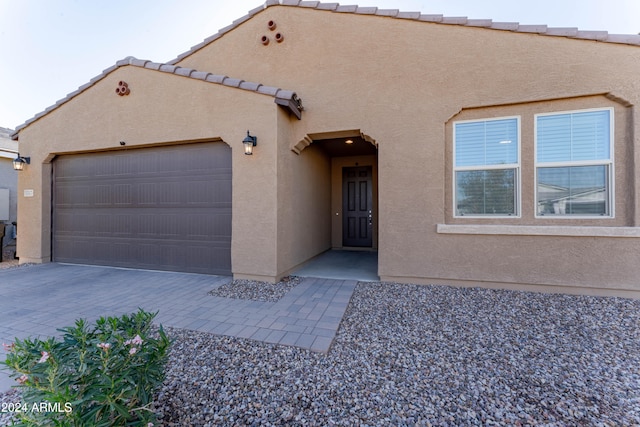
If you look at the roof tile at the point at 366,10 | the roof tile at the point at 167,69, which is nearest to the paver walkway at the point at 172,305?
the roof tile at the point at 167,69

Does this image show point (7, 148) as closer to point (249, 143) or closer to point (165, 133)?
point (165, 133)

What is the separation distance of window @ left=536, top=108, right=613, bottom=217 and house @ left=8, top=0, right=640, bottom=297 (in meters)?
0.02

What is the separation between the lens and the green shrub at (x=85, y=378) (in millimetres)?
1178

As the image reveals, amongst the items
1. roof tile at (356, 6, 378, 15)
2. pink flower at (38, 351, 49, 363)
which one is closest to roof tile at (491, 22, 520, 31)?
roof tile at (356, 6, 378, 15)

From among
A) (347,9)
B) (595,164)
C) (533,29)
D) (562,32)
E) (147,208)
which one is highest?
(347,9)

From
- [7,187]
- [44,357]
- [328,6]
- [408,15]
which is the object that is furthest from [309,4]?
[7,187]

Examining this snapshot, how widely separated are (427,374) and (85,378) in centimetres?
232

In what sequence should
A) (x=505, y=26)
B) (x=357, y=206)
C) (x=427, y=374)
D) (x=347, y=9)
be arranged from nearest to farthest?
1. (x=427, y=374)
2. (x=505, y=26)
3. (x=347, y=9)
4. (x=357, y=206)

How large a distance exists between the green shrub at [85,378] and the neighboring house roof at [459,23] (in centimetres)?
589

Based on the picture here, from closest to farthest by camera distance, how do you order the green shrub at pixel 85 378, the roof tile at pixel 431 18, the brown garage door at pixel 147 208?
1. the green shrub at pixel 85 378
2. the roof tile at pixel 431 18
3. the brown garage door at pixel 147 208

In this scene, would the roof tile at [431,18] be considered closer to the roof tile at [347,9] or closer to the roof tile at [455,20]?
the roof tile at [455,20]

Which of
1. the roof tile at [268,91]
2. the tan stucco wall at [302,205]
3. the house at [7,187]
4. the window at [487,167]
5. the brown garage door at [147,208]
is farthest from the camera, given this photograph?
the house at [7,187]

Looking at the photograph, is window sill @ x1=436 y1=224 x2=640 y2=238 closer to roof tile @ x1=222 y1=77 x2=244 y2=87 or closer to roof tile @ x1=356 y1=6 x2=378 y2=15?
roof tile @ x1=356 y1=6 x2=378 y2=15

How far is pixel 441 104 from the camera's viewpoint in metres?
4.51
